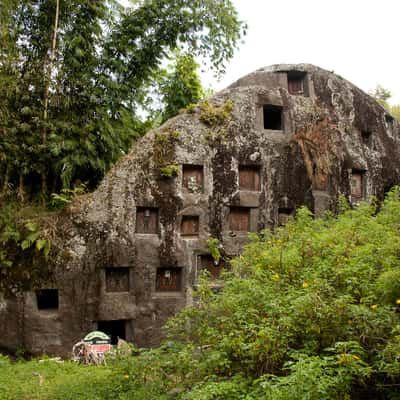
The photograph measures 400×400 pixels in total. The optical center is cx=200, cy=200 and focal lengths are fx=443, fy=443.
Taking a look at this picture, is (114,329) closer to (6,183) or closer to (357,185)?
(6,183)

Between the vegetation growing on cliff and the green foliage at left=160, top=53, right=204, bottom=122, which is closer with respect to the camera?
the vegetation growing on cliff

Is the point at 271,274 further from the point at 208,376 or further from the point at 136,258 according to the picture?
the point at 136,258

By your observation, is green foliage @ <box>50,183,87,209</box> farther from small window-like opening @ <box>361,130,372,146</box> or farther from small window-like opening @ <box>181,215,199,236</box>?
small window-like opening @ <box>361,130,372,146</box>

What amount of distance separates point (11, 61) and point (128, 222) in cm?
565

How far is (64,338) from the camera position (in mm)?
11406

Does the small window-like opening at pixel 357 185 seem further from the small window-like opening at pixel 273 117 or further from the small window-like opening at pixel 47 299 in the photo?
the small window-like opening at pixel 47 299

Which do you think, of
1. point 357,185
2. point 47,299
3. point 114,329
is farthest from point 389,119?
point 47,299

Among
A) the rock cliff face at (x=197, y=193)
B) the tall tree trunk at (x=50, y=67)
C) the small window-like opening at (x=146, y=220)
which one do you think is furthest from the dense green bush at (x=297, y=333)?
the tall tree trunk at (x=50, y=67)

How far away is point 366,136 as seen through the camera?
1596 centimetres

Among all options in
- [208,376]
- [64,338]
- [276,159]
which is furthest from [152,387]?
[276,159]

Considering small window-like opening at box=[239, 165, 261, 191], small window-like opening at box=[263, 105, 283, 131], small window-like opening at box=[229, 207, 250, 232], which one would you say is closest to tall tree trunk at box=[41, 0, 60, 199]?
small window-like opening at box=[229, 207, 250, 232]

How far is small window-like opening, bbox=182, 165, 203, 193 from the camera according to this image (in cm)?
1323

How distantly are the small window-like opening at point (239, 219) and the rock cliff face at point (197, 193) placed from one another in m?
0.04

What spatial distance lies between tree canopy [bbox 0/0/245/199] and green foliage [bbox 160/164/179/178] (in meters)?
1.91
